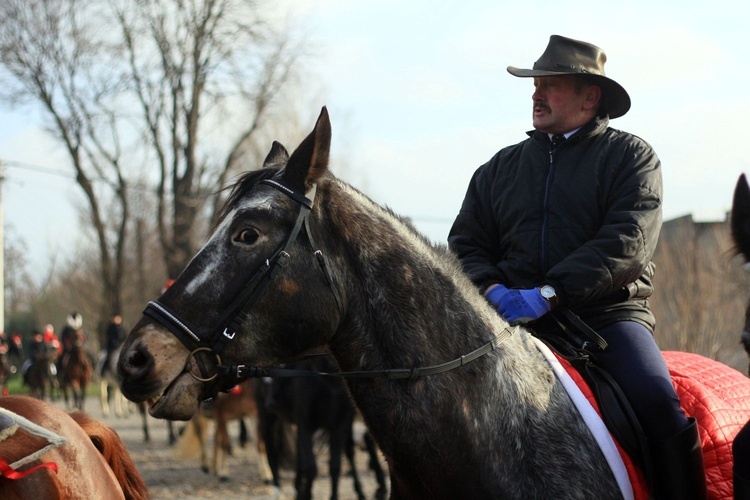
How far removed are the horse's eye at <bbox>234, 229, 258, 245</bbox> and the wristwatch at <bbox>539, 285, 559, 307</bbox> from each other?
118 centimetres

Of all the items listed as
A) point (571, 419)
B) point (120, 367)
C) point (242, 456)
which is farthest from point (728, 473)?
point (242, 456)

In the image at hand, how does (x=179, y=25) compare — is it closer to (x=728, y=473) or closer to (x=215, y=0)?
(x=215, y=0)

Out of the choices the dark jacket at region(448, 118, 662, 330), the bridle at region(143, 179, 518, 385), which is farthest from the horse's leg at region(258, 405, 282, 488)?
the bridle at region(143, 179, 518, 385)

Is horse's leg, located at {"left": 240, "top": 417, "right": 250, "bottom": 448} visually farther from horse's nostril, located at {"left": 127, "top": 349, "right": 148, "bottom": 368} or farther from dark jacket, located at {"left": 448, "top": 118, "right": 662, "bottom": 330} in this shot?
horse's nostril, located at {"left": 127, "top": 349, "right": 148, "bottom": 368}

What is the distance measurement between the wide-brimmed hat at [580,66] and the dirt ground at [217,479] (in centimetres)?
753

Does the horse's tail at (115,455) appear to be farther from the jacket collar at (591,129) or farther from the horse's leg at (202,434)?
the horse's leg at (202,434)

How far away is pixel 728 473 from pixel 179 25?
26.6 meters

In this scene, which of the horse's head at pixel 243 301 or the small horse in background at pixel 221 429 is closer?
the horse's head at pixel 243 301

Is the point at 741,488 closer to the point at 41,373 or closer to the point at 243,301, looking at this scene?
the point at 243,301

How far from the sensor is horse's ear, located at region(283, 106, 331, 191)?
2.96 meters

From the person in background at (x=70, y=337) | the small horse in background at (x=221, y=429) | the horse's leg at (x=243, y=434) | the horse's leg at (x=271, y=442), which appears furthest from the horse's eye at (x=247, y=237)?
the person in background at (x=70, y=337)

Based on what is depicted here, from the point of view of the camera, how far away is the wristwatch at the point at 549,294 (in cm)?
335

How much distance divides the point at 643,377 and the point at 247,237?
160 cm

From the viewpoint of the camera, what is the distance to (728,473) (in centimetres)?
336
